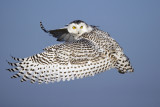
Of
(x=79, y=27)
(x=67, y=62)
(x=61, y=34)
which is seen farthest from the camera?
(x=61, y=34)

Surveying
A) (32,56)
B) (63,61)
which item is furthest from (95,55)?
(32,56)

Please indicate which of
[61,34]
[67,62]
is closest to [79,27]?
[61,34]

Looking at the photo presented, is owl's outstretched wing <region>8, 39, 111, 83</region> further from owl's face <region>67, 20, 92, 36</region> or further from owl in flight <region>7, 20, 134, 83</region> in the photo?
owl's face <region>67, 20, 92, 36</region>

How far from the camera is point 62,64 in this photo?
661 cm

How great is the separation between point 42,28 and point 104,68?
193 centimetres

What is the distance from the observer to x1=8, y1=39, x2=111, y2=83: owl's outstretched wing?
655 cm

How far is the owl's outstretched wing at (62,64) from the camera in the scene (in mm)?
6555

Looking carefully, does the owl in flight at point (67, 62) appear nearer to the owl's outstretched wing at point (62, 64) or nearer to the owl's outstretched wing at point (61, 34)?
the owl's outstretched wing at point (62, 64)

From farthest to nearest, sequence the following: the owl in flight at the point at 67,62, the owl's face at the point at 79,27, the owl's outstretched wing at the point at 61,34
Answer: the owl's outstretched wing at the point at 61,34
the owl's face at the point at 79,27
the owl in flight at the point at 67,62

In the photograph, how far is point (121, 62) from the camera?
6.89 meters

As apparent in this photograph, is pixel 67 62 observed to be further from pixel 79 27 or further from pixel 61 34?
pixel 61 34

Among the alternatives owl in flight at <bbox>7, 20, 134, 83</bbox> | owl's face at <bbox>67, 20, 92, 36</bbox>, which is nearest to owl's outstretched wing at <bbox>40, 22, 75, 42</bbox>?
owl's face at <bbox>67, 20, 92, 36</bbox>

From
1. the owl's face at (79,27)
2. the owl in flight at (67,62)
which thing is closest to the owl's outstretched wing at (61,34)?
the owl's face at (79,27)

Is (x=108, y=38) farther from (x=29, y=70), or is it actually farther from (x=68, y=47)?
(x=29, y=70)
